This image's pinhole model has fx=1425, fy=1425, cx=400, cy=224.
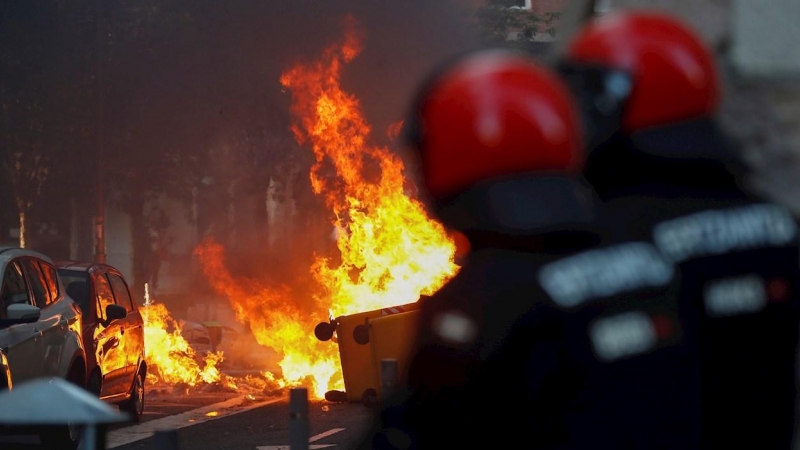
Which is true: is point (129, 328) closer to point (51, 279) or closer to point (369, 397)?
point (51, 279)

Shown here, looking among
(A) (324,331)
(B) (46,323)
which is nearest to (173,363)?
(A) (324,331)

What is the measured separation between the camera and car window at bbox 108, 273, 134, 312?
1384cm

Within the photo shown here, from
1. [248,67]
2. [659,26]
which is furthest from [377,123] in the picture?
[659,26]

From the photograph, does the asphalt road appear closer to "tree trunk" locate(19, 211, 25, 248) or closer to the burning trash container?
the burning trash container

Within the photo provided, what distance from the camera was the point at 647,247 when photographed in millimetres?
2684

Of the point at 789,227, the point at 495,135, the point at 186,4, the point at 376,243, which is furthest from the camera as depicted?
the point at 186,4

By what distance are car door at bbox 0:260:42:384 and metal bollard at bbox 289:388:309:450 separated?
13.7ft

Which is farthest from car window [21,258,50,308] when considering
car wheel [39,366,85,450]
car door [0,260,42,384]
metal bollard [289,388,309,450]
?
metal bollard [289,388,309,450]

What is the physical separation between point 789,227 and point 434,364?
751 millimetres

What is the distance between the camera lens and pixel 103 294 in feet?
42.8

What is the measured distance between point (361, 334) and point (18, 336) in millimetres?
3605

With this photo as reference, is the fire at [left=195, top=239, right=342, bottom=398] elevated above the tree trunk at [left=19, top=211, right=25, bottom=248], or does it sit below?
below

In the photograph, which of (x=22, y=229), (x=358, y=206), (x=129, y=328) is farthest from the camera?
(x=22, y=229)

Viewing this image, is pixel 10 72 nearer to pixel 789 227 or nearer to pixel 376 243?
pixel 376 243
